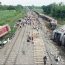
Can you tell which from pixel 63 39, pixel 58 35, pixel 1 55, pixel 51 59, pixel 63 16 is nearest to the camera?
pixel 51 59

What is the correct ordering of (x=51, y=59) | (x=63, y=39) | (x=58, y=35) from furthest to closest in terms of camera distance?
(x=58, y=35) → (x=63, y=39) → (x=51, y=59)

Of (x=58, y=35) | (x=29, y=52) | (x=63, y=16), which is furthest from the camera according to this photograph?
(x=63, y=16)

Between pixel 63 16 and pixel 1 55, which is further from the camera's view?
pixel 63 16

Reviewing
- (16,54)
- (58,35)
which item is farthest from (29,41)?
(16,54)

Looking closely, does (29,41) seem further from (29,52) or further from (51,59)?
(51,59)

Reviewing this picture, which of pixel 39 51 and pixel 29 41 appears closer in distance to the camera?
pixel 39 51

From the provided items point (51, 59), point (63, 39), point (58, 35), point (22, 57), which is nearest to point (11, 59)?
point (22, 57)

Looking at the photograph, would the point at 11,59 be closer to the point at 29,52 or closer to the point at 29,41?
the point at 29,52

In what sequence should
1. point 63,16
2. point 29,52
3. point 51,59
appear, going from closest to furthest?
point 51,59 → point 29,52 → point 63,16
